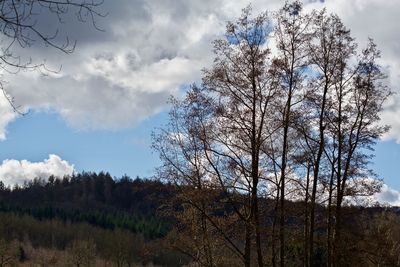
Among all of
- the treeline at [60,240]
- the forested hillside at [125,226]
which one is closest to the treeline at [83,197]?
the forested hillside at [125,226]

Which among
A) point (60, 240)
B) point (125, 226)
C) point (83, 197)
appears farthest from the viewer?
point (83, 197)

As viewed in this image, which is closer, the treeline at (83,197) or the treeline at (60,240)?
the treeline at (60,240)

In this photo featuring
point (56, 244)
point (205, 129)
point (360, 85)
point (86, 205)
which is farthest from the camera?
point (86, 205)

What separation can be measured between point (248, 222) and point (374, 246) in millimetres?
6725

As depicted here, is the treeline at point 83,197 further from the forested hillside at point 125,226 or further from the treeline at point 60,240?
the treeline at point 60,240

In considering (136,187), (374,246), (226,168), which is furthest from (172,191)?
(374,246)

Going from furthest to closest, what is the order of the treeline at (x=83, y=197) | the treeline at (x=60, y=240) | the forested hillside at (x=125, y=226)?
the treeline at (x=83, y=197)
the treeline at (x=60, y=240)
the forested hillside at (x=125, y=226)

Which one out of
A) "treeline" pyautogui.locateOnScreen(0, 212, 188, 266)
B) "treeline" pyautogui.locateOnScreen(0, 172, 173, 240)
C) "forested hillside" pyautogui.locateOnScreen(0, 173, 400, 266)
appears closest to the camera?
"forested hillside" pyautogui.locateOnScreen(0, 173, 400, 266)

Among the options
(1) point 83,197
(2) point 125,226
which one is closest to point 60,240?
(2) point 125,226

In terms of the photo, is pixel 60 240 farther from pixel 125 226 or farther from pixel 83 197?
pixel 83 197

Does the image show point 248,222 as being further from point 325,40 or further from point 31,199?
point 31,199

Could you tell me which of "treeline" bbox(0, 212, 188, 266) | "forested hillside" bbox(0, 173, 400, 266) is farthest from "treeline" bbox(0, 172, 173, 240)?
"treeline" bbox(0, 212, 188, 266)

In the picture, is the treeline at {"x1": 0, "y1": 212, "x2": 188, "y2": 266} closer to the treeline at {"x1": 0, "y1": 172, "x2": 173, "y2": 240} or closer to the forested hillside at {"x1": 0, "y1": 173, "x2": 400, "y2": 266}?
the forested hillside at {"x1": 0, "y1": 173, "x2": 400, "y2": 266}

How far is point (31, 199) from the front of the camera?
18300 centimetres
